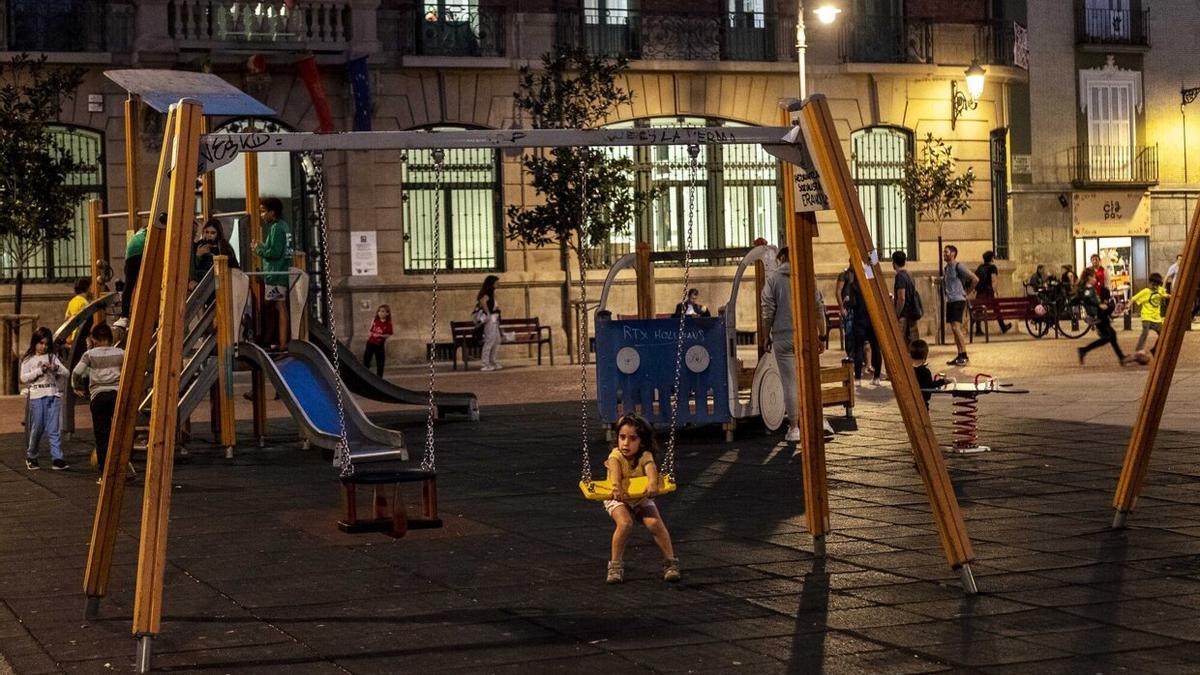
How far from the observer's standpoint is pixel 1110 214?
1901 inches

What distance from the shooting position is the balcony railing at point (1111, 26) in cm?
4756

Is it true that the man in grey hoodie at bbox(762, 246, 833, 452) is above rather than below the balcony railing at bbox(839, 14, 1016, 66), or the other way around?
below

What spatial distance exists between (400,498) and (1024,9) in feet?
126

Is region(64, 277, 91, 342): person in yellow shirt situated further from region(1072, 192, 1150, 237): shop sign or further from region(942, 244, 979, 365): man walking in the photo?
region(1072, 192, 1150, 237): shop sign

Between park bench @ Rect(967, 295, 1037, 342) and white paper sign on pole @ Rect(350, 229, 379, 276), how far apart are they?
437 inches

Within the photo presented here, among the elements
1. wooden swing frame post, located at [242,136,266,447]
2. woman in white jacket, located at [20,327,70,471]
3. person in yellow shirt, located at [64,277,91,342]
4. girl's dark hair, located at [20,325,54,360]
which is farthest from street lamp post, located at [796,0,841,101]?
woman in white jacket, located at [20,327,70,471]

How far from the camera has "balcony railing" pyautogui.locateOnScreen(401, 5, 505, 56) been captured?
34.8m

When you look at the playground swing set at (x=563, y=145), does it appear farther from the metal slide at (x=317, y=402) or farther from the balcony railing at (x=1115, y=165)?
the balcony railing at (x=1115, y=165)

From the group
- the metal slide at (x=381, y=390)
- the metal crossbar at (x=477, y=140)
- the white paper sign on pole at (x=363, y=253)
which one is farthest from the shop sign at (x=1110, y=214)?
the metal crossbar at (x=477, y=140)

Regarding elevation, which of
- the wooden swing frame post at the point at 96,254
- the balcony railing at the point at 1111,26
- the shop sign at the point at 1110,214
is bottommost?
the wooden swing frame post at the point at 96,254

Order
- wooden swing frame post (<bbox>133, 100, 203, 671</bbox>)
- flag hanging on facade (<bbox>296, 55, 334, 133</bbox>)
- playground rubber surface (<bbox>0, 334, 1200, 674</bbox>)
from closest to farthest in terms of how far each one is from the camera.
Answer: playground rubber surface (<bbox>0, 334, 1200, 674</bbox>)
wooden swing frame post (<bbox>133, 100, 203, 671</bbox>)
flag hanging on facade (<bbox>296, 55, 334, 133</bbox>)

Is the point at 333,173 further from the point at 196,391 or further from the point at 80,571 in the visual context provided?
the point at 80,571

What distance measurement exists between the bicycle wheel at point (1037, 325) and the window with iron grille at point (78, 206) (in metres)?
16.9

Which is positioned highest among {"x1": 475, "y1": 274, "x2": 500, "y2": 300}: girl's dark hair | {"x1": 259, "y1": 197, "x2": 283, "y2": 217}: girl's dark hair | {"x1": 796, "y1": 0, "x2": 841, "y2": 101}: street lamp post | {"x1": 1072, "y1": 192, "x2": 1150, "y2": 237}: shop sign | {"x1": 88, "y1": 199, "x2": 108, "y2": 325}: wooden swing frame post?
{"x1": 796, "y1": 0, "x2": 841, "y2": 101}: street lamp post
